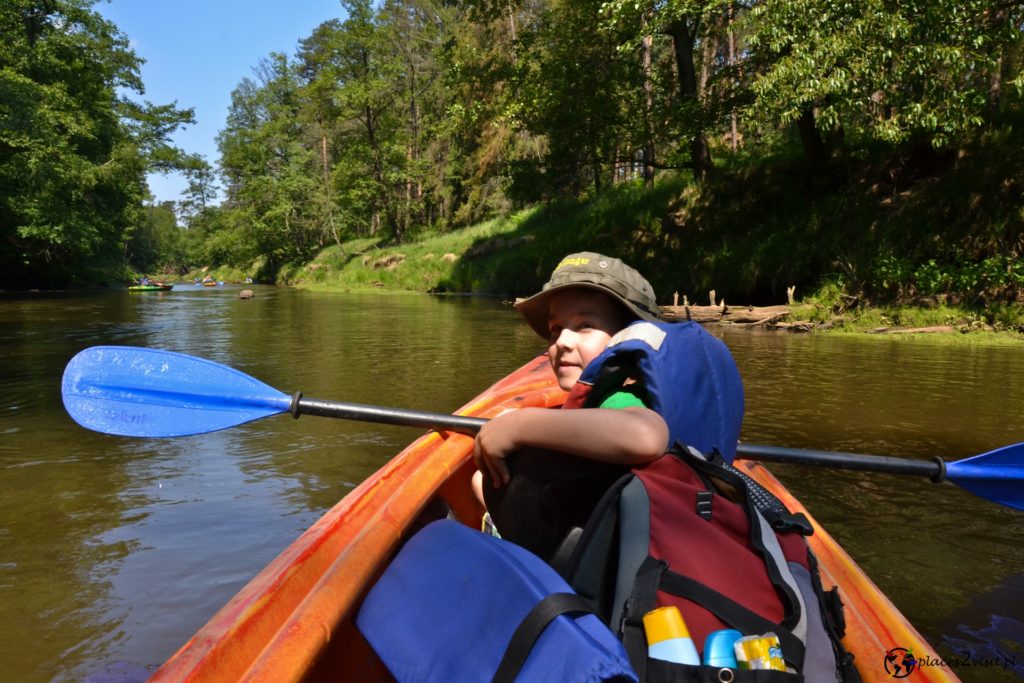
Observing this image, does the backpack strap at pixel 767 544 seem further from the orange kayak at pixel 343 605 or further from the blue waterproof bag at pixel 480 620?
the orange kayak at pixel 343 605

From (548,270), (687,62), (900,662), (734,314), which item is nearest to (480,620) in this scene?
(900,662)

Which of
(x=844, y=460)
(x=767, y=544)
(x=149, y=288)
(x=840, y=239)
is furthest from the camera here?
(x=149, y=288)

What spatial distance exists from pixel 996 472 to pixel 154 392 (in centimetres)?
337

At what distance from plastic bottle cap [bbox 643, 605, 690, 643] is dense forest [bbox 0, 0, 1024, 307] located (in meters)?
9.03

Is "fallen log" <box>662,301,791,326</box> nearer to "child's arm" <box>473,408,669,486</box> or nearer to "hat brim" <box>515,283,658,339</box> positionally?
"hat brim" <box>515,283,658,339</box>

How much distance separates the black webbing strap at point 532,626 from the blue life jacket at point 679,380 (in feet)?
1.27

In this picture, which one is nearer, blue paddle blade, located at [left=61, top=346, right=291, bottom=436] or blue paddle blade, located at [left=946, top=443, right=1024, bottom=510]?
blue paddle blade, located at [left=946, top=443, right=1024, bottom=510]

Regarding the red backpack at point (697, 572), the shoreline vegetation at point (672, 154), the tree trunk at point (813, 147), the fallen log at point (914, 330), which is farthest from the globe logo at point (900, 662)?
the tree trunk at point (813, 147)

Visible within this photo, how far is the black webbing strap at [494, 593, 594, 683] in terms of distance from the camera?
113 centimetres

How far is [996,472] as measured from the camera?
2.70 meters

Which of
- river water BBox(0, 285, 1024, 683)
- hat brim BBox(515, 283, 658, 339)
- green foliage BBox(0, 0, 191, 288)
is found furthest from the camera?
green foliage BBox(0, 0, 191, 288)

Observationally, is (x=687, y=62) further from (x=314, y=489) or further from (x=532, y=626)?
(x=532, y=626)

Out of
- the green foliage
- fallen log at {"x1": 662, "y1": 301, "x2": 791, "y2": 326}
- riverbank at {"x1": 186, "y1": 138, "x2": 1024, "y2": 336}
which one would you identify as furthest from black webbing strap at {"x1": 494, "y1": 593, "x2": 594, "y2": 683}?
the green foliage

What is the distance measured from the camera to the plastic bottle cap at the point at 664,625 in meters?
1.10
